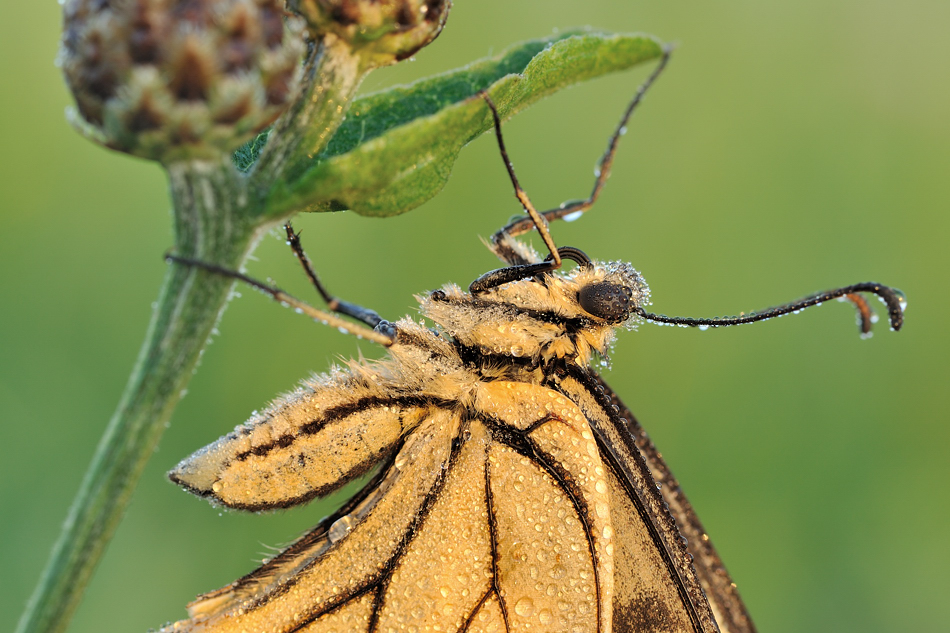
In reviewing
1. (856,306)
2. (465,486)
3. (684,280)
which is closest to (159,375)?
(465,486)

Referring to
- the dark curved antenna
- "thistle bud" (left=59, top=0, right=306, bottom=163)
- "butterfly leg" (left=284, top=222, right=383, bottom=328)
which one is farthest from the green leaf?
the dark curved antenna

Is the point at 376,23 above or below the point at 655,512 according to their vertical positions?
above

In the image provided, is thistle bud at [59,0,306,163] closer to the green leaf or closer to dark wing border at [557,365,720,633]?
the green leaf

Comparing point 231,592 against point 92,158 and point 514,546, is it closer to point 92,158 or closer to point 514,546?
point 514,546

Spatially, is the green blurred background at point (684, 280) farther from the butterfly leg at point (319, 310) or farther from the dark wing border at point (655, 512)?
the dark wing border at point (655, 512)

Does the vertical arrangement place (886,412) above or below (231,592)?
above

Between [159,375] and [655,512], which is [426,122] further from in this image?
[655,512]

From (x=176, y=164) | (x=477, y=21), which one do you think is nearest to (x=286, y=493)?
(x=176, y=164)
